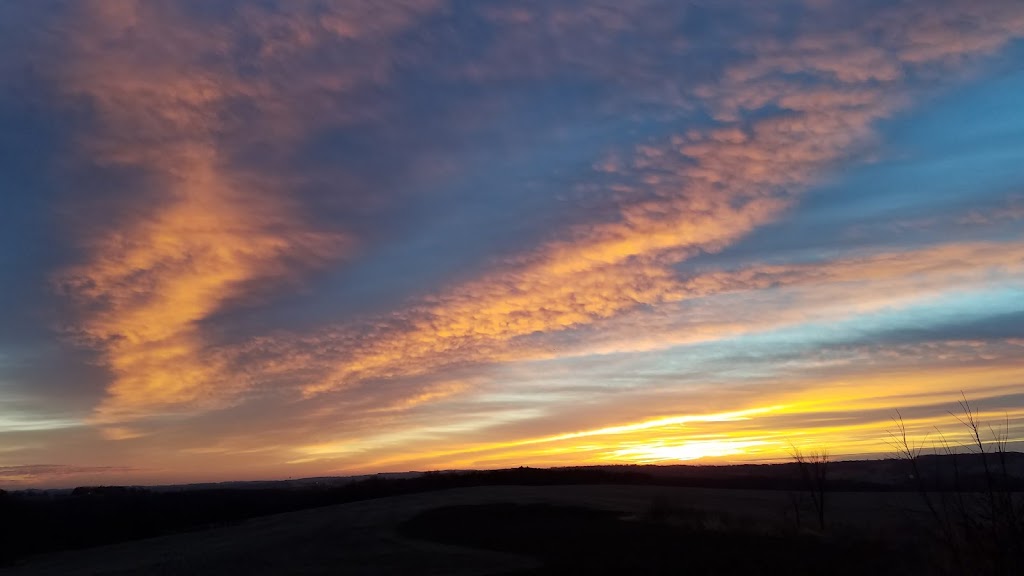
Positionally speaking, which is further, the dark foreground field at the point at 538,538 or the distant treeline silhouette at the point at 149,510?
the distant treeline silhouette at the point at 149,510

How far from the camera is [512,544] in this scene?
31938mm

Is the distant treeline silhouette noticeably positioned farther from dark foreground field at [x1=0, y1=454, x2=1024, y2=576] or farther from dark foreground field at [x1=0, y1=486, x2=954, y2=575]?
dark foreground field at [x1=0, y1=486, x2=954, y2=575]

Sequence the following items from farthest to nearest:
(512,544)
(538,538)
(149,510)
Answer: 1. (149,510)
2. (538,538)
3. (512,544)

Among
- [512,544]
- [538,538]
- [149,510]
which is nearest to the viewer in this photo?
[512,544]

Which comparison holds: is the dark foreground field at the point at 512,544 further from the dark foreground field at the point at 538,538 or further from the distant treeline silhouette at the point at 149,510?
the distant treeline silhouette at the point at 149,510

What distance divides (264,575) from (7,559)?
74.1ft

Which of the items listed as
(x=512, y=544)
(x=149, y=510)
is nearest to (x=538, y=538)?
(x=512, y=544)

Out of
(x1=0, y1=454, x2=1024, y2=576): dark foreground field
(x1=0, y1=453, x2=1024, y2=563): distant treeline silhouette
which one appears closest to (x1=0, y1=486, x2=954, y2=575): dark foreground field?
(x1=0, y1=454, x2=1024, y2=576): dark foreground field

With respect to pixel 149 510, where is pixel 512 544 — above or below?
below

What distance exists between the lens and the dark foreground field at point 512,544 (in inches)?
1011

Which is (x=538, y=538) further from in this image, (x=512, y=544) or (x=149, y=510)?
(x=149, y=510)

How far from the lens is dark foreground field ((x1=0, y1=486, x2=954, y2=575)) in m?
25.7

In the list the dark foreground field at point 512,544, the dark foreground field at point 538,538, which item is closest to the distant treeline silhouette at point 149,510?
the dark foreground field at point 538,538

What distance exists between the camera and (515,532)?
118 ft
